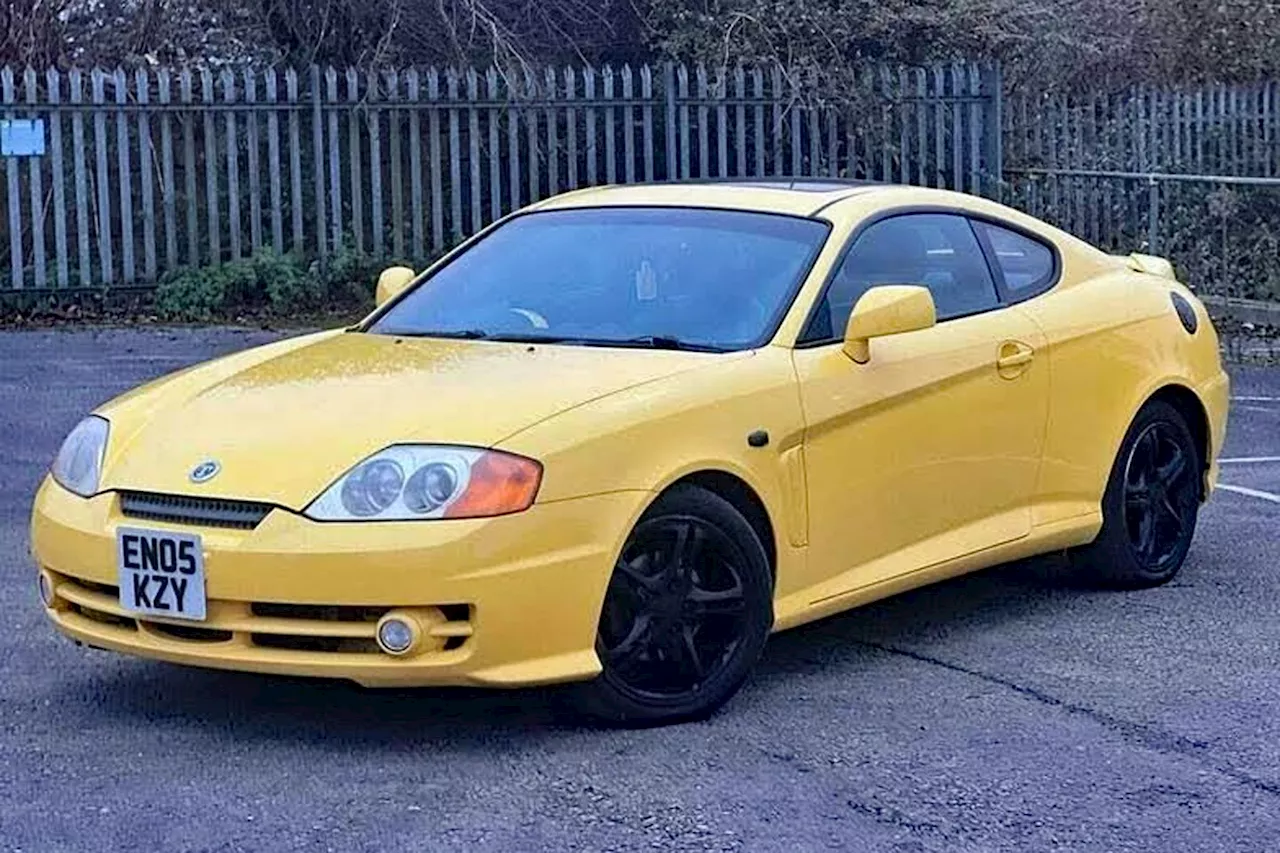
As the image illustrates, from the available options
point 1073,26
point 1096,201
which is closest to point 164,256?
point 1096,201

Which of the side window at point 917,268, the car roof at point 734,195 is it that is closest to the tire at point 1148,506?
the side window at point 917,268

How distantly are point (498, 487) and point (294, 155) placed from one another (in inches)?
442

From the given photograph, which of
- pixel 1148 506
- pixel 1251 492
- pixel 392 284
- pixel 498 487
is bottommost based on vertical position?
pixel 1251 492

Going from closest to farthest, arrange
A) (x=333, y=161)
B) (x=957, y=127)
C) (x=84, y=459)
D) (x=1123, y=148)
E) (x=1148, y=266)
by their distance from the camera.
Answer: (x=84, y=459), (x=1148, y=266), (x=333, y=161), (x=957, y=127), (x=1123, y=148)

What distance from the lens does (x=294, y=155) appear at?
52.2ft

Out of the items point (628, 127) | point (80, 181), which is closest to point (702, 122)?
point (628, 127)

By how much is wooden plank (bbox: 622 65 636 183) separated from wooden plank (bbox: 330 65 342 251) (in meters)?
2.31

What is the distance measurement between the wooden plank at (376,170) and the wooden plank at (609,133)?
184cm

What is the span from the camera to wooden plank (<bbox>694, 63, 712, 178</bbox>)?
1702 cm

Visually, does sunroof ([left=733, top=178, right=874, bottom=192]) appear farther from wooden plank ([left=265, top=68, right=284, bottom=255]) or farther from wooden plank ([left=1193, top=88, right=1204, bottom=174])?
wooden plank ([left=1193, top=88, right=1204, bottom=174])

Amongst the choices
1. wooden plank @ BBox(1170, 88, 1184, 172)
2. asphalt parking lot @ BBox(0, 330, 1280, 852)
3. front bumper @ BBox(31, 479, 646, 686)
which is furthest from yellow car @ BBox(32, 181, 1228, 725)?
wooden plank @ BBox(1170, 88, 1184, 172)

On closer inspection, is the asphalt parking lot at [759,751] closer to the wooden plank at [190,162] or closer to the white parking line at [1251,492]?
the white parking line at [1251,492]

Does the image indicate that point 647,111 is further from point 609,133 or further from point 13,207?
point 13,207

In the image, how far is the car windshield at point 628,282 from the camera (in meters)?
6.18
